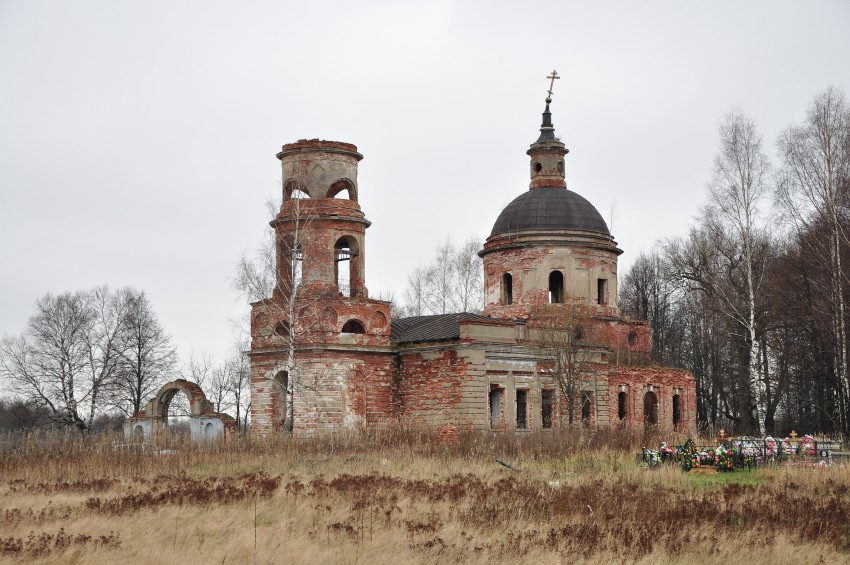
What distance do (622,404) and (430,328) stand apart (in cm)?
811

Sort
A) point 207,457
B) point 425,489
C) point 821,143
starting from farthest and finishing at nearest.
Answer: point 821,143, point 207,457, point 425,489

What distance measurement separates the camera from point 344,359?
3012 centimetres

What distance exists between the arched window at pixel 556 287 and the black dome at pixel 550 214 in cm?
169

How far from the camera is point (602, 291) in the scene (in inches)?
1497

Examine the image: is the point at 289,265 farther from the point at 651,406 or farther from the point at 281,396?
the point at 651,406

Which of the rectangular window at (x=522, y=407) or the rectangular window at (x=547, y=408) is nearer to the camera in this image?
the rectangular window at (x=522, y=407)

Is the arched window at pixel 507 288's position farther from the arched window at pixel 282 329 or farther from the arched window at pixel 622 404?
the arched window at pixel 282 329

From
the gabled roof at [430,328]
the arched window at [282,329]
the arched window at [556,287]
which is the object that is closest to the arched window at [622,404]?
the arched window at [556,287]

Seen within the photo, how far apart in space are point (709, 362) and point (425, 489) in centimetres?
3826

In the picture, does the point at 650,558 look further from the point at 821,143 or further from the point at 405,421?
the point at 821,143

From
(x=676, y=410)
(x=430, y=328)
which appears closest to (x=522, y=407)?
(x=430, y=328)

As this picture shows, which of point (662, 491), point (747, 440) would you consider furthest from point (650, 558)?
point (747, 440)

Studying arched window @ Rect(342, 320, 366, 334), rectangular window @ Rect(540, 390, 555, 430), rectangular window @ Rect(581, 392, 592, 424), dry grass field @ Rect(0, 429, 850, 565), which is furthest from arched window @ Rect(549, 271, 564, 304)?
dry grass field @ Rect(0, 429, 850, 565)

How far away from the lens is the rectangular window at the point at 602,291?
124 ft
